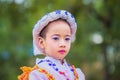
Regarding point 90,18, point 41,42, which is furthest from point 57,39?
point 90,18

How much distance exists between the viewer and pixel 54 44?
4133 millimetres

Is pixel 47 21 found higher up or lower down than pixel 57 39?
higher up

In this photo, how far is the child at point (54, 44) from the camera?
13.4 ft

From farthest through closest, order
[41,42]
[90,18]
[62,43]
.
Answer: [90,18]
[41,42]
[62,43]

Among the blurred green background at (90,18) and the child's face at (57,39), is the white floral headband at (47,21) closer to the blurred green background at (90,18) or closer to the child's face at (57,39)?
the child's face at (57,39)

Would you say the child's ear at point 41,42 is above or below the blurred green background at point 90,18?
below

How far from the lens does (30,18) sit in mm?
12695

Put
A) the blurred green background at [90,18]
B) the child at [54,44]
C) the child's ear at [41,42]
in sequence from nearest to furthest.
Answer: the child at [54,44]
the child's ear at [41,42]
the blurred green background at [90,18]

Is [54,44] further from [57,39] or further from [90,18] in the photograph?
[90,18]

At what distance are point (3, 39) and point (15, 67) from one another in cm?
99

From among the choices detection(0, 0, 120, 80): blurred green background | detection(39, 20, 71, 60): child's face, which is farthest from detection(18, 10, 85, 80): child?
detection(0, 0, 120, 80): blurred green background

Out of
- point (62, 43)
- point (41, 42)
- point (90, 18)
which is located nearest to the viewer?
point (62, 43)

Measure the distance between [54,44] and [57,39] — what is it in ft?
0.16

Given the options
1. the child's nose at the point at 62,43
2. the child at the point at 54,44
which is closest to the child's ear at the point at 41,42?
the child at the point at 54,44
